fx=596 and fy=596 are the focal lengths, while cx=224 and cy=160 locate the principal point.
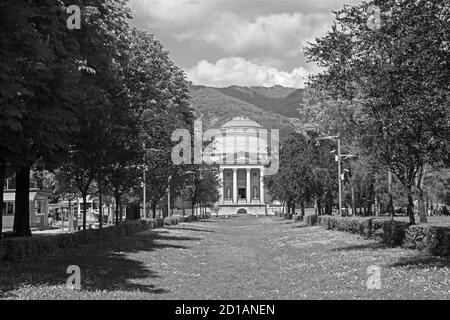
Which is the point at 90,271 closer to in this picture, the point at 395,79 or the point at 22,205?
the point at 22,205

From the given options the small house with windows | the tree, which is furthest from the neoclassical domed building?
the tree

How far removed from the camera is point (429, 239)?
69.1 ft

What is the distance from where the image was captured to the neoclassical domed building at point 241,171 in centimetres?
16012

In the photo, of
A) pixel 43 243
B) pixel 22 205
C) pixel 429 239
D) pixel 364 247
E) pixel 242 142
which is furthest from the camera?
pixel 242 142

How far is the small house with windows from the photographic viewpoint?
59.3m

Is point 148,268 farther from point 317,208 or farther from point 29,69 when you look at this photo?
point 317,208

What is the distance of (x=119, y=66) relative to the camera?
88.5ft

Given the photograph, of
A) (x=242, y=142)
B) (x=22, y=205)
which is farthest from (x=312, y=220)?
(x=242, y=142)

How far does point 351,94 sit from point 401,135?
3.04m

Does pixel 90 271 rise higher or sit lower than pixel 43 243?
lower

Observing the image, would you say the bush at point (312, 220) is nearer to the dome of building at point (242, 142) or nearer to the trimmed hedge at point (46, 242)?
the trimmed hedge at point (46, 242)

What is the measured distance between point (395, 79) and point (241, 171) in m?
156
